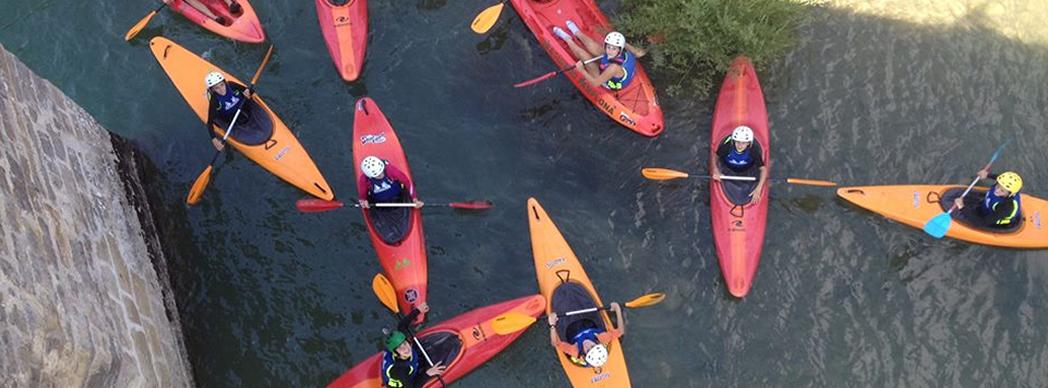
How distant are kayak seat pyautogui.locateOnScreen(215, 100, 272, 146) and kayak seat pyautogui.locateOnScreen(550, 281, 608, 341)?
333cm

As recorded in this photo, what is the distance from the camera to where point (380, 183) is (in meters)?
7.64

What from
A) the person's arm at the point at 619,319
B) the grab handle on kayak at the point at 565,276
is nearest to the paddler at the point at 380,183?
the grab handle on kayak at the point at 565,276

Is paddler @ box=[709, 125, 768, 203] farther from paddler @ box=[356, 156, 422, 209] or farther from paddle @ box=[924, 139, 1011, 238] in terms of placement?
paddler @ box=[356, 156, 422, 209]

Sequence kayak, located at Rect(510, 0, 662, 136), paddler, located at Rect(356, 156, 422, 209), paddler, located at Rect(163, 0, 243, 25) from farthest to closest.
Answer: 1. paddler, located at Rect(163, 0, 243, 25)
2. kayak, located at Rect(510, 0, 662, 136)
3. paddler, located at Rect(356, 156, 422, 209)

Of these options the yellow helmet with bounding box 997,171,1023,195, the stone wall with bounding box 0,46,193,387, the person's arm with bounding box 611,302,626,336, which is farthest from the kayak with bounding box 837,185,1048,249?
the stone wall with bounding box 0,46,193,387

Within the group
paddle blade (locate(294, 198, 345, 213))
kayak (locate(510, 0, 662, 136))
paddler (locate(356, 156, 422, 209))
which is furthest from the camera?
kayak (locate(510, 0, 662, 136))

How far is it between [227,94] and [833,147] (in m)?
6.12

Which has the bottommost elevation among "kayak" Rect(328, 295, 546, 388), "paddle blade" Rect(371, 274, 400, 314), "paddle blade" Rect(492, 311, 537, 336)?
"kayak" Rect(328, 295, 546, 388)

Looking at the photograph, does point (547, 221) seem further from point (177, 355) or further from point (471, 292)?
point (177, 355)

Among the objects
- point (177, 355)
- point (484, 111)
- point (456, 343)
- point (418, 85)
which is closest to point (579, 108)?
point (484, 111)

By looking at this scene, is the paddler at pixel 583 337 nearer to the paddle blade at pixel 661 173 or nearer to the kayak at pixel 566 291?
the kayak at pixel 566 291

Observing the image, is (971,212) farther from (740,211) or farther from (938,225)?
(740,211)

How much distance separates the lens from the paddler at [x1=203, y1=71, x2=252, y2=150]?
25.8 ft

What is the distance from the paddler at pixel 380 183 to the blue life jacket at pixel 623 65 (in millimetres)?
2254
